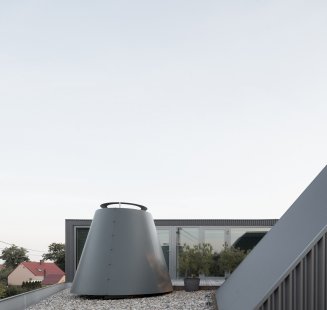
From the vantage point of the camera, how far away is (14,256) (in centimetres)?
7550

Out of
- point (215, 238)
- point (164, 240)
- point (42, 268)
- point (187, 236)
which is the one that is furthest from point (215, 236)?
point (42, 268)

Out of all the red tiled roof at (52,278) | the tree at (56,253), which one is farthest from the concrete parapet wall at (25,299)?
the tree at (56,253)

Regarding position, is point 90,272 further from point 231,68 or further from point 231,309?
point 231,68

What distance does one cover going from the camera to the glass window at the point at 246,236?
60.3 feet

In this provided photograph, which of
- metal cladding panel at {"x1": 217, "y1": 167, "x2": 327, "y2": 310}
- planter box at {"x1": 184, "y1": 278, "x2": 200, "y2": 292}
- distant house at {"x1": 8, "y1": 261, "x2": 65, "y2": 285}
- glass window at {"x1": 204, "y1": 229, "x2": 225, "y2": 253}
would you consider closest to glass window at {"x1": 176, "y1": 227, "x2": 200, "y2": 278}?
glass window at {"x1": 204, "y1": 229, "x2": 225, "y2": 253}

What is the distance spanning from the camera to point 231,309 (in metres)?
7.08

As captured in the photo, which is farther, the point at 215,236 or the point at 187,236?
the point at 187,236

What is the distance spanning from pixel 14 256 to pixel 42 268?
884cm

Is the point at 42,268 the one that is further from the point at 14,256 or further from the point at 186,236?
the point at 186,236

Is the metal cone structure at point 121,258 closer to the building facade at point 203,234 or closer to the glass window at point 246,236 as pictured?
the building facade at point 203,234

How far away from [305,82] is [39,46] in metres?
8.62

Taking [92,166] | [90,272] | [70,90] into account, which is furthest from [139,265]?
[70,90]

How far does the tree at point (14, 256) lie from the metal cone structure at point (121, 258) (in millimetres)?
67086

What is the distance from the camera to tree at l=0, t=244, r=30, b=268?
245 feet
